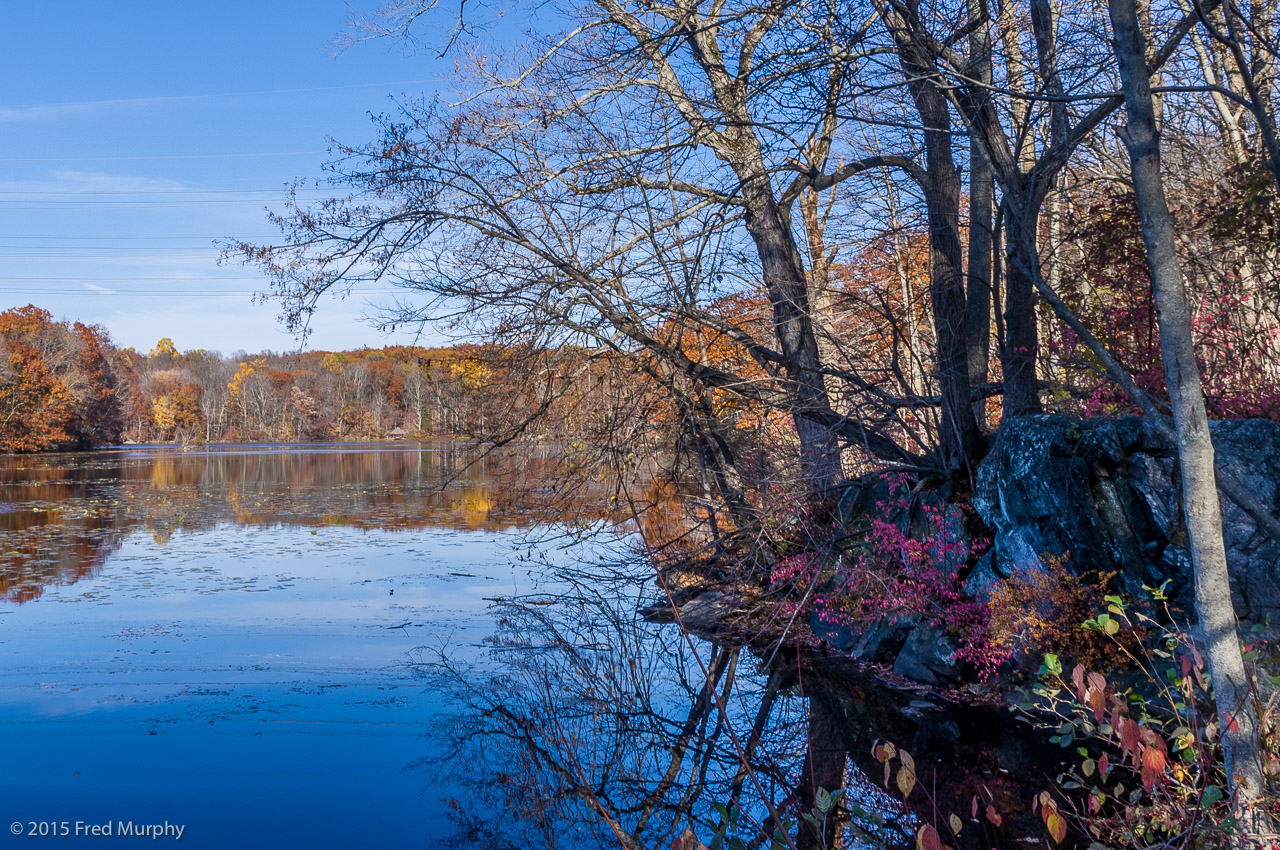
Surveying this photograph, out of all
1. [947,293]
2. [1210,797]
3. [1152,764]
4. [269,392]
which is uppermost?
[269,392]

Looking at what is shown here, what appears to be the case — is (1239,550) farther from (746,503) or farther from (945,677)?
(746,503)

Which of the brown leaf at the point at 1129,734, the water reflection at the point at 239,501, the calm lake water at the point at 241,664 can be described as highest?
the brown leaf at the point at 1129,734

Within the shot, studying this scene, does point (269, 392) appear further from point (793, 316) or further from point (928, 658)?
point (928, 658)

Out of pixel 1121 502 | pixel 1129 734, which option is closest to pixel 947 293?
pixel 1121 502

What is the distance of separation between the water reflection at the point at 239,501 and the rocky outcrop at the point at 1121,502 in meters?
4.83

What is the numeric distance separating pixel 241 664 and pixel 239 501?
1597 centimetres

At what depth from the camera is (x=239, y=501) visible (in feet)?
73.3

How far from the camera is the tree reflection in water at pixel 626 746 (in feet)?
15.3

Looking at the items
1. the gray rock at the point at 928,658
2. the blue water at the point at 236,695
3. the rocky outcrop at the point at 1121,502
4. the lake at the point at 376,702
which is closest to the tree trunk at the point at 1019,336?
the rocky outcrop at the point at 1121,502

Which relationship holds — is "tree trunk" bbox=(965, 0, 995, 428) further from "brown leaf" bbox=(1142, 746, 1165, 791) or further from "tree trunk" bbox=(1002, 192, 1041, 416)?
"brown leaf" bbox=(1142, 746, 1165, 791)

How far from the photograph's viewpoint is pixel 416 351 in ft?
33.1

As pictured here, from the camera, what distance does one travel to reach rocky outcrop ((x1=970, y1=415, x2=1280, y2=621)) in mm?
5840

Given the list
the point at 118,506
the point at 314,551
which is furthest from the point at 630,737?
the point at 118,506

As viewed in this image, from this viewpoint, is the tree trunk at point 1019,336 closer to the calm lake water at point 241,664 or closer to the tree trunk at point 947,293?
the tree trunk at point 947,293
